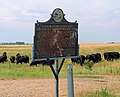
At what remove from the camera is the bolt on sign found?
9.16 metres

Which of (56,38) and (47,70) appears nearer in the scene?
(56,38)

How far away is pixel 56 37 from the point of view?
9.30 m

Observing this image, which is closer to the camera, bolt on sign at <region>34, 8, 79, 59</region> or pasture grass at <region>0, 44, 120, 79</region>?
bolt on sign at <region>34, 8, 79, 59</region>

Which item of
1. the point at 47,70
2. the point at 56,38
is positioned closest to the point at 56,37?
the point at 56,38

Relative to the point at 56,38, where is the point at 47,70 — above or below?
below

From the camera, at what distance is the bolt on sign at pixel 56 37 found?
9.16 metres

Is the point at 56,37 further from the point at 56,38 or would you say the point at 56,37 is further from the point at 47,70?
the point at 47,70

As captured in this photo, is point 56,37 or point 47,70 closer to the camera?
point 56,37

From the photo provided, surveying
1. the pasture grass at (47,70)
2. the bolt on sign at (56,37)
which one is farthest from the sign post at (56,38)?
the pasture grass at (47,70)

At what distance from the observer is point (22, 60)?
41594 millimetres

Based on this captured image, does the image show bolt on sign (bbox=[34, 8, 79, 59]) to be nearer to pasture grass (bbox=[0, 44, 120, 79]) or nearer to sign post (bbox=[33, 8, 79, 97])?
sign post (bbox=[33, 8, 79, 97])

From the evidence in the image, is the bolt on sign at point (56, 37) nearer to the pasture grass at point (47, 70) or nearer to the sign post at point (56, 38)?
the sign post at point (56, 38)

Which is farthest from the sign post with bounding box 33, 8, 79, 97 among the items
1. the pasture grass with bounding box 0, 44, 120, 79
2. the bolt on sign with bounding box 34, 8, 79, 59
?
the pasture grass with bounding box 0, 44, 120, 79

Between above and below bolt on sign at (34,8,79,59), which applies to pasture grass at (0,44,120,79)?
below
